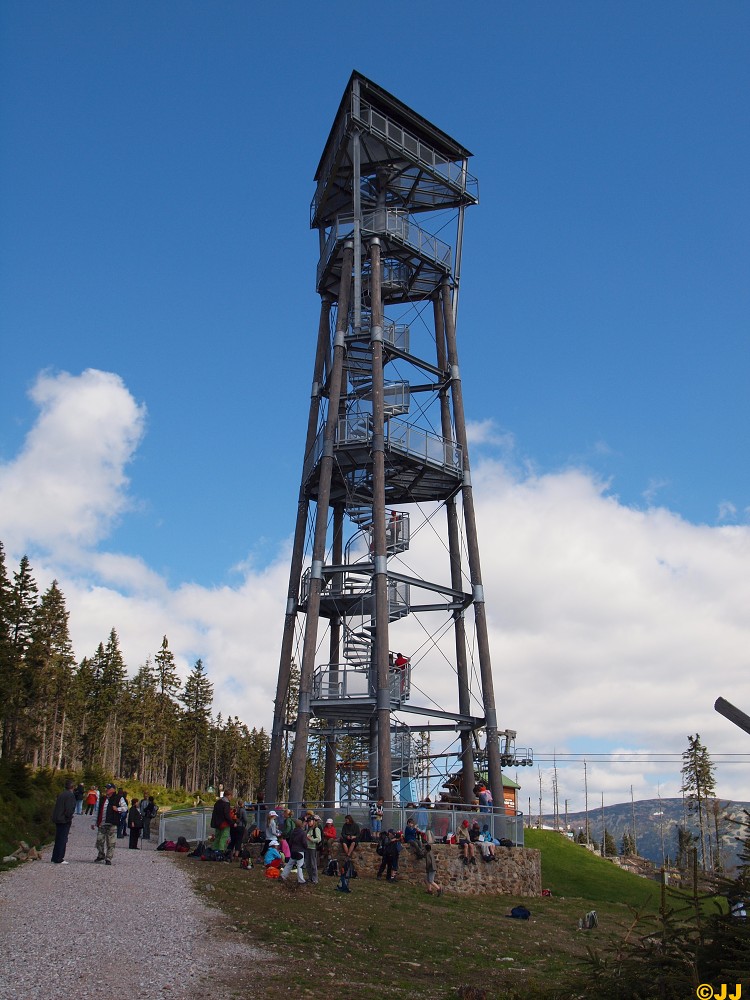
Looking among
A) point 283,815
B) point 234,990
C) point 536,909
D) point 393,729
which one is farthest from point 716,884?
point 393,729

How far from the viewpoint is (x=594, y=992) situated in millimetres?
6484

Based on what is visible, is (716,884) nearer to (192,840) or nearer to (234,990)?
(234,990)

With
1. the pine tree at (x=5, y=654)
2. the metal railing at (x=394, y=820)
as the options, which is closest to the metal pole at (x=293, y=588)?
the metal railing at (x=394, y=820)

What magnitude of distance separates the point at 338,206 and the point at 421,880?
86.1 feet

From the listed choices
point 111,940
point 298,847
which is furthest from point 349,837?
point 111,940

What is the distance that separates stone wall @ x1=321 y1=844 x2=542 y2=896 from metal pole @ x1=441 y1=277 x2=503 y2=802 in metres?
3.64

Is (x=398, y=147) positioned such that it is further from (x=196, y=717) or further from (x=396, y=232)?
(x=196, y=717)

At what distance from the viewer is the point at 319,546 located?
3166 cm

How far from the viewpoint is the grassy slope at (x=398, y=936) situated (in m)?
11.2

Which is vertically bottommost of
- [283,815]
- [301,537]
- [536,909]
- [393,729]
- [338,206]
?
[536,909]

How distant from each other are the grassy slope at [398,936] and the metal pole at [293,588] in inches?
371

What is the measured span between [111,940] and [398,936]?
5200mm

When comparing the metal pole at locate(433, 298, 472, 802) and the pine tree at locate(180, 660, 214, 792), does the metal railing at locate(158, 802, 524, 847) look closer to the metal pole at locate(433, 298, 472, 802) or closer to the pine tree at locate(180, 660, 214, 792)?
the metal pole at locate(433, 298, 472, 802)

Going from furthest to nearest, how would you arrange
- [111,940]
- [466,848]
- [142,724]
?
1. [142,724]
2. [466,848]
3. [111,940]
